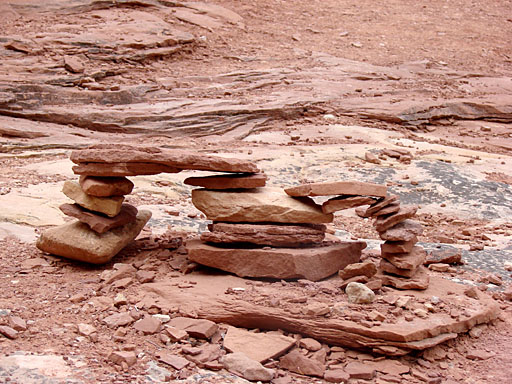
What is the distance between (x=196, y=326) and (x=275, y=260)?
976mm

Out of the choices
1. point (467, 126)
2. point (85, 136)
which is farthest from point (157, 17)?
point (467, 126)

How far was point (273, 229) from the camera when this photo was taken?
501cm

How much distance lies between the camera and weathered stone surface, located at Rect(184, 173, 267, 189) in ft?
17.2

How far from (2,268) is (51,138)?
5754mm

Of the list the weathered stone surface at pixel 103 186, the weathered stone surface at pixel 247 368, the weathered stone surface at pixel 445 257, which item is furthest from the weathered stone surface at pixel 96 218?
the weathered stone surface at pixel 445 257

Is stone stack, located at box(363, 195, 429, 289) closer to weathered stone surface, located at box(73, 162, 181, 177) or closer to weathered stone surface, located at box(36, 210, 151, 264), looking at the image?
weathered stone surface, located at box(73, 162, 181, 177)

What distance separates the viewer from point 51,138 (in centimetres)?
1049

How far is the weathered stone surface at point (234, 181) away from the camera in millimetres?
5238

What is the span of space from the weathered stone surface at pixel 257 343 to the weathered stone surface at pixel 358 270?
2.92ft

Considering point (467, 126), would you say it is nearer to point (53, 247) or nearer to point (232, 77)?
point (232, 77)

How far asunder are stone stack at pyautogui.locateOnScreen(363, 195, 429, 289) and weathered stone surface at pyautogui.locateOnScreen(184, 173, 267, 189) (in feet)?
3.30

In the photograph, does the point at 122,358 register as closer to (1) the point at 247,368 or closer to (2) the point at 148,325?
(2) the point at 148,325

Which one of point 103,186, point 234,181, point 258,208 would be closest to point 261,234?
point 258,208

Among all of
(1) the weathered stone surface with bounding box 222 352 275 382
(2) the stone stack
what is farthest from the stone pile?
(1) the weathered stone surface with bounding box 222 352 275 382
